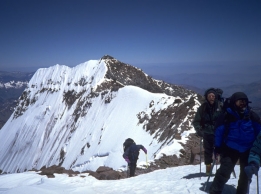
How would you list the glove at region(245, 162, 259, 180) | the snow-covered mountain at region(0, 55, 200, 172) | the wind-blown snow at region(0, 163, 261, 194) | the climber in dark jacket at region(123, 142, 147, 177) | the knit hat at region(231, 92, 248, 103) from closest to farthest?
1. the glove at region(245, 162, 259, 180)
2. the knit hat at region(231, 92, 248, 103)
3. the wind-blown snow at region(0, 163, 261, 194)
4. the climber in dark jacket at region(123, 142, 147, 177)
5. the snow-covered mountain at region(0, 55, 200, 172)

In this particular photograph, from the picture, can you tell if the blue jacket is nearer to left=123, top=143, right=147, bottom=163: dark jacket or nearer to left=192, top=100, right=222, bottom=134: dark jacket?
left=192, top=100, right=222, bottom=134: dark jacket

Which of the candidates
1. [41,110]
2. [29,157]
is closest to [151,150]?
[29,157]

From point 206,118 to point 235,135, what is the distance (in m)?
2.48

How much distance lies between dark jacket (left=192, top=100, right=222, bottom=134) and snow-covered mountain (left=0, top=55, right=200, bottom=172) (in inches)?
256

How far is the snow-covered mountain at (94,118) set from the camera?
24.4 metres

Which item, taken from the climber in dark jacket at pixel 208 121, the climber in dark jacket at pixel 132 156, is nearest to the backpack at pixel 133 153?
the climber in dark jacket at pixel 132 156

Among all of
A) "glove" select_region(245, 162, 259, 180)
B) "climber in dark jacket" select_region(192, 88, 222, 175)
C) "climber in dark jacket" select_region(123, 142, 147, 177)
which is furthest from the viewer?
"climber in dark jacket" select_region(123, 142, 147, 177)

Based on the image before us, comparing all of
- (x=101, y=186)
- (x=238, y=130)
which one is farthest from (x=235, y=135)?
(x=101, y=186)

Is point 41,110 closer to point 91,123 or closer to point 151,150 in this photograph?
point 91,123

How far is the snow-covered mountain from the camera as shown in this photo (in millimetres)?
24438

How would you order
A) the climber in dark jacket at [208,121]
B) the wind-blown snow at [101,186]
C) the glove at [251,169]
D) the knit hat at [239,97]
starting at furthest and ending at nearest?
the climber in dark jacket at [208,121] → the wind-blown snow at [101,186] → the knit hat at [239,97] → the glove at [251,169]

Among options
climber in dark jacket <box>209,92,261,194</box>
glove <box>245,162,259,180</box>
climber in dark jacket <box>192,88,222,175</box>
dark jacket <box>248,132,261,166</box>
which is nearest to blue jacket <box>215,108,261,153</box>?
climber in dark jacket <box>209,92,261,194</box>

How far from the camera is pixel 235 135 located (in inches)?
198

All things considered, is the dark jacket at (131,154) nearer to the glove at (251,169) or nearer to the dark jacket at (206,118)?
the dark jacket at (206,118)
